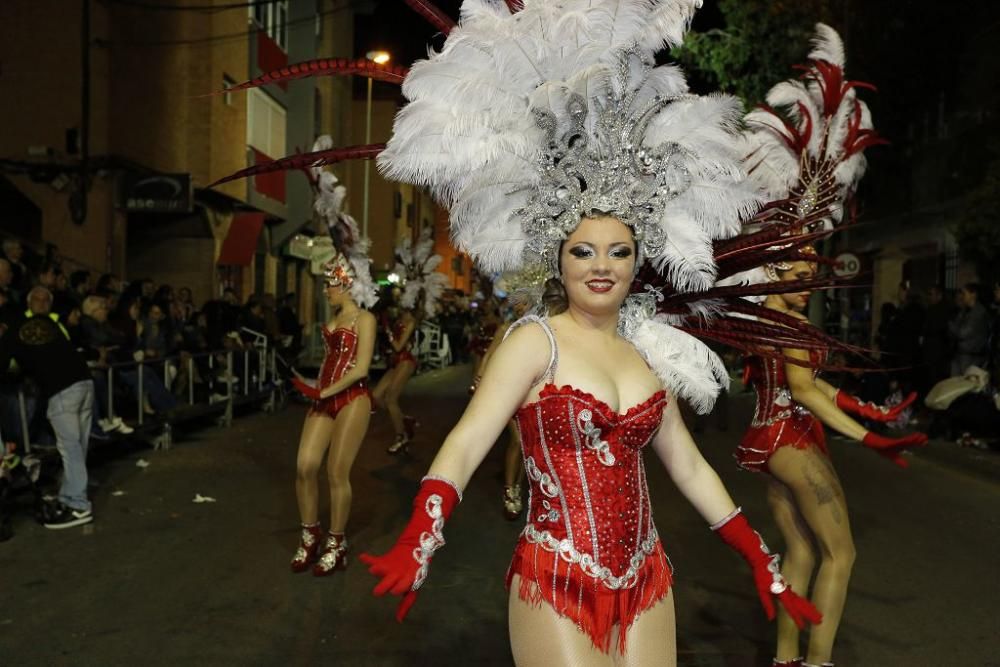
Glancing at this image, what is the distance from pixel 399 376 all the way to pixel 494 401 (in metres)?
10.1

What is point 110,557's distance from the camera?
746 cm

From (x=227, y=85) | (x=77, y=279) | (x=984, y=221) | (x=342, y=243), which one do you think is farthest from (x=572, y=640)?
(x=227, y=85)

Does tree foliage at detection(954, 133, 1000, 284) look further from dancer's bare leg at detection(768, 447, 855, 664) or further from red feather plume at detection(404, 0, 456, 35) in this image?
red feather plume at detection(404, 0, 456, 35)

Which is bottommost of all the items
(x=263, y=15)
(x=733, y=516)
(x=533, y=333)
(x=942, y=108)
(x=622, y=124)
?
(x=733, y=516)

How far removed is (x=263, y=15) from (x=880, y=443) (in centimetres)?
2652

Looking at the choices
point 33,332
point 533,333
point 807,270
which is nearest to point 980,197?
point 807,270

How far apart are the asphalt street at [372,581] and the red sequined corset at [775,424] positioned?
1159 mm

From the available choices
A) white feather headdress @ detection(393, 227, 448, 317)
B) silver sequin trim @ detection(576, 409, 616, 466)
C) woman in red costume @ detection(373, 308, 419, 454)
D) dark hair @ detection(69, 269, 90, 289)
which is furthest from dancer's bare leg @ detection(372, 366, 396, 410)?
silver sequin trim @ detection(576, 409, 616, 466)

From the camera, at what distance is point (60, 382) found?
8430mm

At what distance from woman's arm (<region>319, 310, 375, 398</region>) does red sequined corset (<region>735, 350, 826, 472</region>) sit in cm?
297

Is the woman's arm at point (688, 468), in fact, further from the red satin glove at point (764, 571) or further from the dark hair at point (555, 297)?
the dark hair at point (555, 297)

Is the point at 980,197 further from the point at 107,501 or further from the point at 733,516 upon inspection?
the point at 733,516

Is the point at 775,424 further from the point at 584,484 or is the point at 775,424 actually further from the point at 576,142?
the point at 576,142

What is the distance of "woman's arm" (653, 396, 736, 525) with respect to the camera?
3492 millimetres
